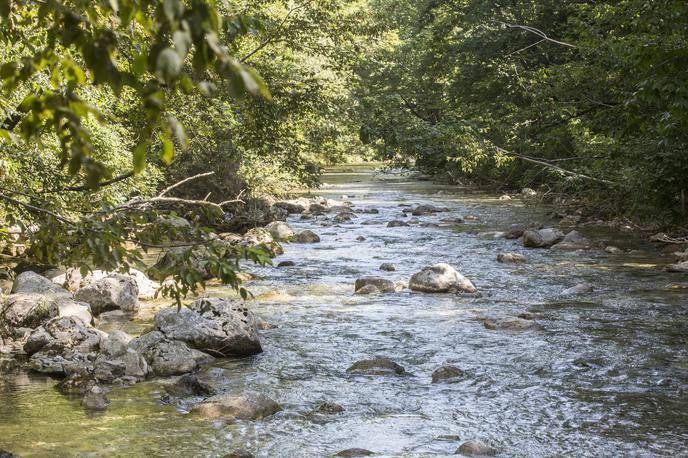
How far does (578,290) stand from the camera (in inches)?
494

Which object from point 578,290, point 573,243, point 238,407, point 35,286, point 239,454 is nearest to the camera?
point 239,454

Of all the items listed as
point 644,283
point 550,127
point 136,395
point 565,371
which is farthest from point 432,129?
point 136,395

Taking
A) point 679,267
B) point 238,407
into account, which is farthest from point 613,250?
point 238,407

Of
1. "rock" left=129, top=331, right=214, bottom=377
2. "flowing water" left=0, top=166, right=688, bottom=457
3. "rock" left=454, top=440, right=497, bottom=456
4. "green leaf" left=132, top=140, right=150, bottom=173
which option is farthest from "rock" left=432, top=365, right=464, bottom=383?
"green leaf" left=132, top=140, right=150, bottom=173

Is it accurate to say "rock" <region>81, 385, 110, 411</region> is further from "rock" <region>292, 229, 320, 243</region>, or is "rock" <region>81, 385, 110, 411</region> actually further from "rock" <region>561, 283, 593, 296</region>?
"rock" <region>292, 229, 320, 243</region>

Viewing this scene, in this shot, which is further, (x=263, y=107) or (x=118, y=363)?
(x=263, y=107)

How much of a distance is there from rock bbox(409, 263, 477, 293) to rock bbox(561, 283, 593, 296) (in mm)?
1421

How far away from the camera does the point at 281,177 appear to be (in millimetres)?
23734

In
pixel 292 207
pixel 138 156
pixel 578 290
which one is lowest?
pixel 578 290

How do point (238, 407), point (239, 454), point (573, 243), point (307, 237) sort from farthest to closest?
point (307, 237)
point (573, 243)
point (238, 407)
point (239, 454)

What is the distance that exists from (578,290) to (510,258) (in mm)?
3266

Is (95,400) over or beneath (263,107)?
beneath

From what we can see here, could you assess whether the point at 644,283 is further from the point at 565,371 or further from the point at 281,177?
the point at 281,177

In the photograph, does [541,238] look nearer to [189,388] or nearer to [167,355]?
[167,355]
